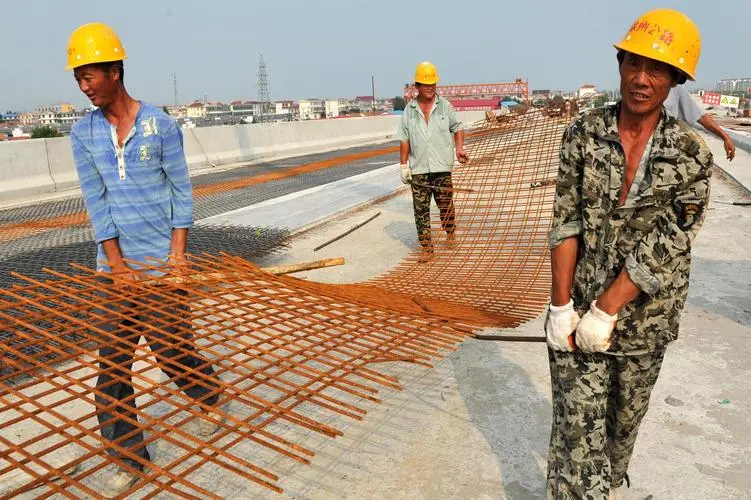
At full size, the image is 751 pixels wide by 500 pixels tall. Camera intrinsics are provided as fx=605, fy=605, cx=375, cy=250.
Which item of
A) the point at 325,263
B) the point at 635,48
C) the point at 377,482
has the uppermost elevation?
the point at 635,48

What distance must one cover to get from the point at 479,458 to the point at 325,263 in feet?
5.58

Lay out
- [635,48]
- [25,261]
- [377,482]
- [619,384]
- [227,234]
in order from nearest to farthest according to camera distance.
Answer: [635,48] < [619,384] < [377,482] < [25,261] < [227,234]

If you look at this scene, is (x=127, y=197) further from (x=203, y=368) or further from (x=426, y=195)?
(x=426, y=195)

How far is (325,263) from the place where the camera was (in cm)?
385

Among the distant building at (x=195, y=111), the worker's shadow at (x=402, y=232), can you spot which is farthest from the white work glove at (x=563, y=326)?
the distant building at (x=195, y=111)

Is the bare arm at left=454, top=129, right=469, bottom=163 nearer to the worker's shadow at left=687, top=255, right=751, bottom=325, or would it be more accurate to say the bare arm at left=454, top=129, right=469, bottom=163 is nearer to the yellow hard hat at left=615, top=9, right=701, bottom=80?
the worker's shadow at left=687, top=255, right=751, bottom=325

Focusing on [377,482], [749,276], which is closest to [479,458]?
[377,482]

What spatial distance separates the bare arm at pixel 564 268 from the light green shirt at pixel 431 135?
3805mm

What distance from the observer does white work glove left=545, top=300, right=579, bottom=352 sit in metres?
1.81

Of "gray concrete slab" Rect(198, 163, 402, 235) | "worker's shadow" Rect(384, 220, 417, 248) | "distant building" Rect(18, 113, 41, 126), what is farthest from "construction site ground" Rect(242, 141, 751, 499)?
"distant building" Rect(18, 113, 41, 126)

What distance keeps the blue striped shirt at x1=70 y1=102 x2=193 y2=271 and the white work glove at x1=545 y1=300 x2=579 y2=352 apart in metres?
1.71

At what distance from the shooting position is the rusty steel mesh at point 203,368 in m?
2.11

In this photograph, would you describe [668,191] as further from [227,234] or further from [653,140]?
[227,234]

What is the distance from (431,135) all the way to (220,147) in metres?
10.6
